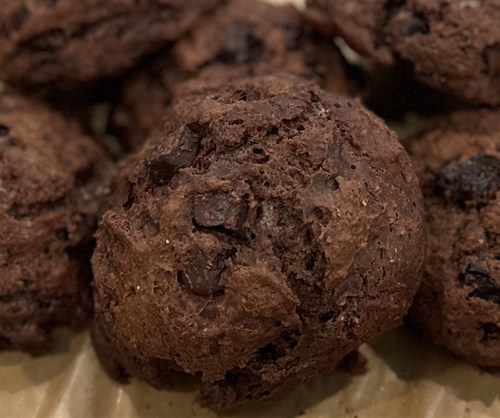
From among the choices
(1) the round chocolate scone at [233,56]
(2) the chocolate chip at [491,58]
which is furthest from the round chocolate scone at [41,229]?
(2) the chocolate chip at [491,58]

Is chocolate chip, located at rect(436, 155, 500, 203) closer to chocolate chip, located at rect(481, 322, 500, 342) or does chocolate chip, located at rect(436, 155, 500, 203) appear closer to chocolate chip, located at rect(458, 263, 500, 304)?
chocolate chip, located at rect(458, 263, 500, 304)

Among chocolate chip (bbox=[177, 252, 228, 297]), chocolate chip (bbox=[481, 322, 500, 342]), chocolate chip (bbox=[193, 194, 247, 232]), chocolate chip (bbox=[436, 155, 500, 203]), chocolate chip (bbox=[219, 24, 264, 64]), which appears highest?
chocolate chip (bbox=[219, 24, 264, 64])

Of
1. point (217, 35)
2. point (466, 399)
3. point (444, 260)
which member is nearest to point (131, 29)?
point (217, 35)

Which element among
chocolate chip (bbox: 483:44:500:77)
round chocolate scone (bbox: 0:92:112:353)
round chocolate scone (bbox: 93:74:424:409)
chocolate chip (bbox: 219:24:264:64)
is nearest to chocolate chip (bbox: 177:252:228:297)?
round chocolate scone (bbox: 93:74:424:409)

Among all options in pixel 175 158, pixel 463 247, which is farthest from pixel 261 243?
pixel 463 247

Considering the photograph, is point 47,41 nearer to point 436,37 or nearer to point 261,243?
point 261,243
